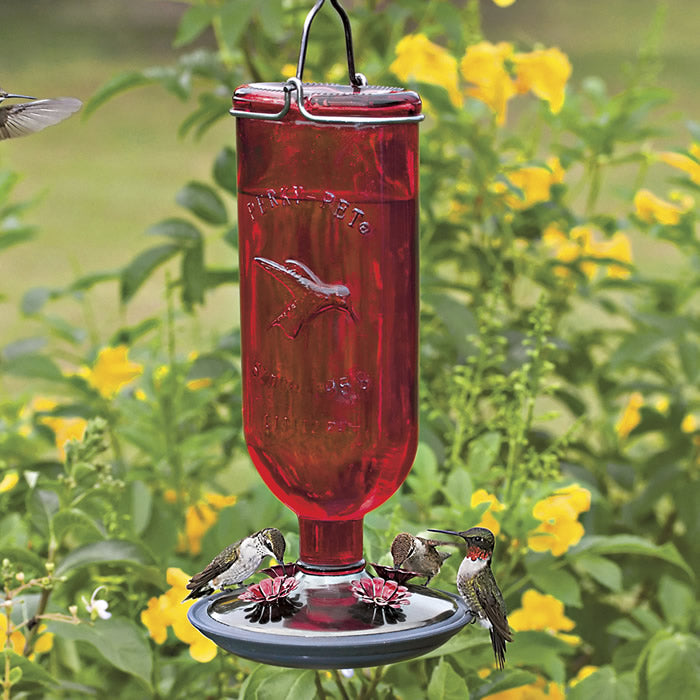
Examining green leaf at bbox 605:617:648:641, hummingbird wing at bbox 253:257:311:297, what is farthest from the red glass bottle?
green leaf at bbox 605:617:648:641

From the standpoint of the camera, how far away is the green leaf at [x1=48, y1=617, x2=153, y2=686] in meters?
1.20

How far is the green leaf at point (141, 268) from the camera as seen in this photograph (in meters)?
1.76

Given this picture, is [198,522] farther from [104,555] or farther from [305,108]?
[305,108]

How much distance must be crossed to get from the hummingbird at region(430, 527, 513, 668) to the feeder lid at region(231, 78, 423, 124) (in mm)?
327

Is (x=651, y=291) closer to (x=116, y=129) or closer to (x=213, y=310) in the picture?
(x=213, y=310)

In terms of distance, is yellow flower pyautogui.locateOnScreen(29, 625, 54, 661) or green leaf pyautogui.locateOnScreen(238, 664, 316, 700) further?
yellow flower pyautogui.locateOnScreen(29, 625, 54, 661)

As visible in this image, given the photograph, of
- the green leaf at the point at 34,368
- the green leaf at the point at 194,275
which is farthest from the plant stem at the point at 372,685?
the green leaf at the point at 34,368

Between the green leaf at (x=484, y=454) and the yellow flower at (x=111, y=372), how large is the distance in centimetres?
59

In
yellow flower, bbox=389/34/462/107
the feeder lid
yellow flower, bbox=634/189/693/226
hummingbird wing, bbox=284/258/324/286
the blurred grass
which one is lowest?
the blurred grass

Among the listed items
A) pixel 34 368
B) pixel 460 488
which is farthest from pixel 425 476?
pixel 34 368

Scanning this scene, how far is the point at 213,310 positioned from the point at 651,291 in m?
3.53

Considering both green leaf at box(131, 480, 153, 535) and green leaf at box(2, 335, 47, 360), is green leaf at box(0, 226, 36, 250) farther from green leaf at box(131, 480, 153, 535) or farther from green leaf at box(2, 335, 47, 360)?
green leaf at box(131, 480, 153, 535)

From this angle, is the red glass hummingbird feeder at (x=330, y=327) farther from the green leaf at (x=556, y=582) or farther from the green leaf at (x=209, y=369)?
the green leaf at (x=209, y=369)

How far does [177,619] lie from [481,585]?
445mm
